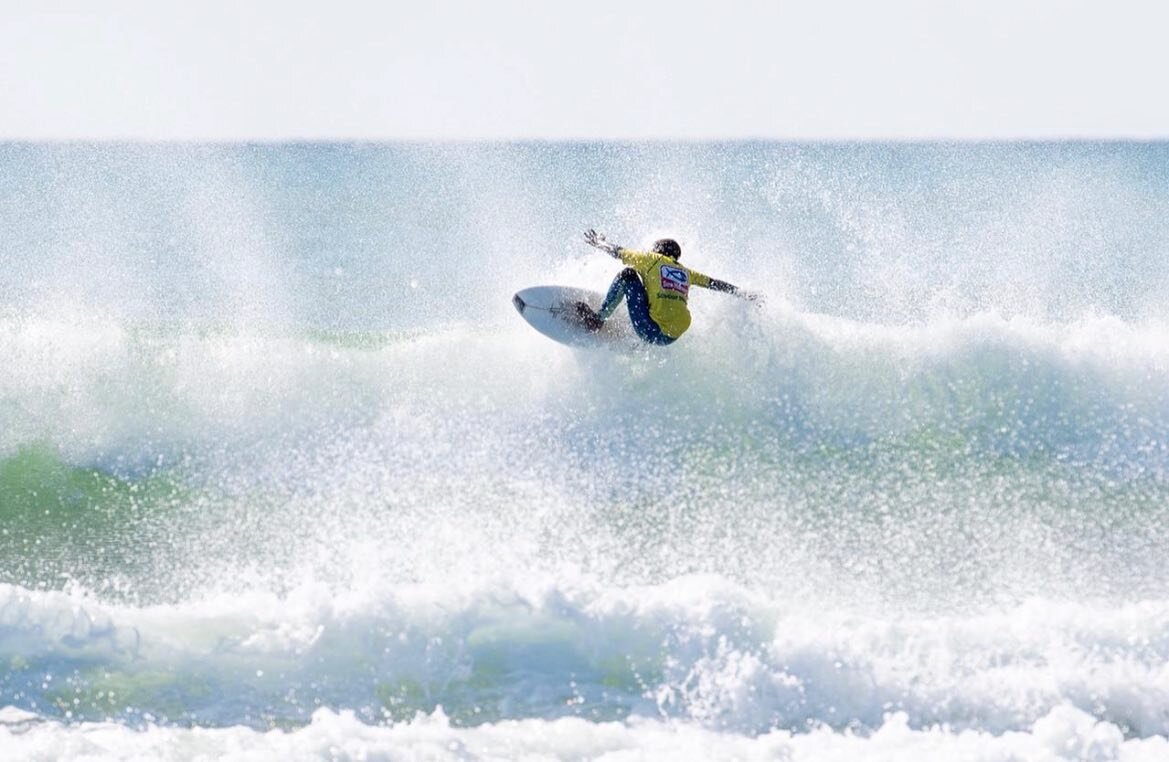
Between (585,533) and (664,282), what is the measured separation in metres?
2.79

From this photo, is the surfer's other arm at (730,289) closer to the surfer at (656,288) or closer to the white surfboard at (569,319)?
the surfer at (656,288)

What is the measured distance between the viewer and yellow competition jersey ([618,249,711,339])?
12039 mm

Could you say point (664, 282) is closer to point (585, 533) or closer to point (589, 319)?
point (589, 319)

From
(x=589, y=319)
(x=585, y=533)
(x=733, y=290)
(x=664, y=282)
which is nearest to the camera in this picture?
(x=585, y=533)

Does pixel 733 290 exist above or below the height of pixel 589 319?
above

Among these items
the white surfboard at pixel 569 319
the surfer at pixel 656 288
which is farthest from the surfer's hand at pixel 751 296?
the white surfboard at pixel 569 319

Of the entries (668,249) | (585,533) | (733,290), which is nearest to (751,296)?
(733,290)

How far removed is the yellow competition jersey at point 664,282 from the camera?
12.0 meters

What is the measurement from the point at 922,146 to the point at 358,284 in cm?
6364

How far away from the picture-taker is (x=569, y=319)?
41.5ft

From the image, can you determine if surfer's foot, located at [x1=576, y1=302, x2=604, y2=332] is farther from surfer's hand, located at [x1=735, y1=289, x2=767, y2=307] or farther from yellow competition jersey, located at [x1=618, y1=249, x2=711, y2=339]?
surfer's hand, located at [x1=735, y1=289, x2=767, y2=307]

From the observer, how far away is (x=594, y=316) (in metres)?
12.6

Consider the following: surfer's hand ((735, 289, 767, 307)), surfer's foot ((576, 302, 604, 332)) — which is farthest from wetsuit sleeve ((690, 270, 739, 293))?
surfer's foot ((576, 302, 604, 332))

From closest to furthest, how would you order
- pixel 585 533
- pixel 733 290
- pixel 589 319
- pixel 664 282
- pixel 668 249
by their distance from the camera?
pixel 585 533, pixel 664 282, pixel 733 290, pixel 668 249, pixel 589 319
